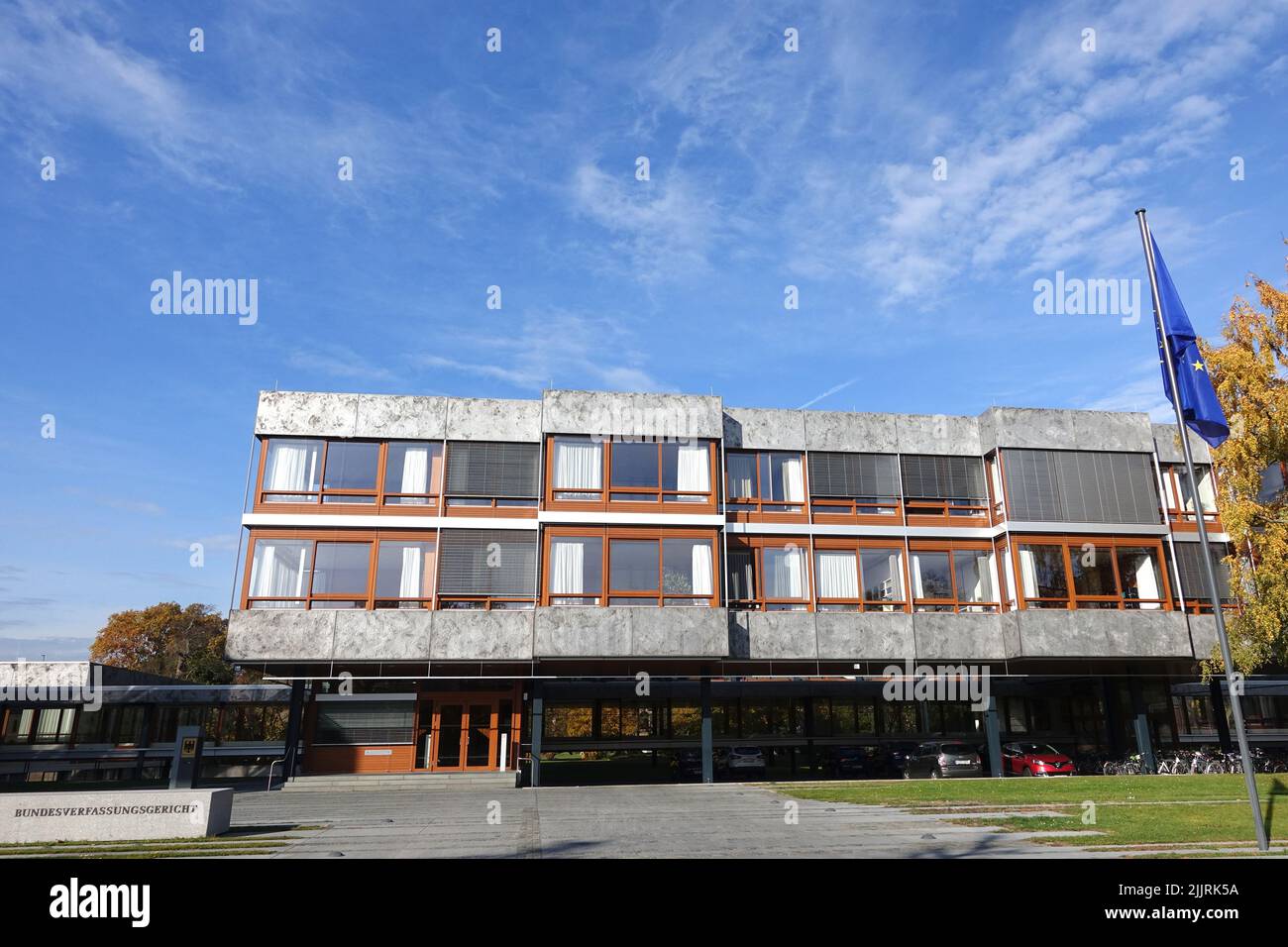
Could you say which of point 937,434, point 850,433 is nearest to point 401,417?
point 850,433

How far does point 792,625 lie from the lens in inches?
1000

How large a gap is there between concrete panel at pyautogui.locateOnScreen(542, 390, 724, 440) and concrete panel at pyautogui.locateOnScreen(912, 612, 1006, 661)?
8869mm

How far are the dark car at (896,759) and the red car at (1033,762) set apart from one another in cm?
316

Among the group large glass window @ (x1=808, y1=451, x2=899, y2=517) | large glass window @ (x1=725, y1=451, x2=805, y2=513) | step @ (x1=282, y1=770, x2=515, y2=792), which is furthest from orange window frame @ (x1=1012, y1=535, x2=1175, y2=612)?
step @ (x1=282, y1=770, x2=515, y2=792)

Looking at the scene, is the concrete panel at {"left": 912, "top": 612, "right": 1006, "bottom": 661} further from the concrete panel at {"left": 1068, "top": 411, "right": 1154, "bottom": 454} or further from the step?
the step

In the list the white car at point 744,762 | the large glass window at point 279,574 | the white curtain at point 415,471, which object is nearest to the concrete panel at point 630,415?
the white curtain at point 415,471

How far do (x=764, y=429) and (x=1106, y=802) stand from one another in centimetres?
1443

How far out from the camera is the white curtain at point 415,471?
25.8m

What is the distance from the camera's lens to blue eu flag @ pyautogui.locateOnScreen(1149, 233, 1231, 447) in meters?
14.0

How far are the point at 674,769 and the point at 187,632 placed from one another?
5846 cm

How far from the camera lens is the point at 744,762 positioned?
28.9 m

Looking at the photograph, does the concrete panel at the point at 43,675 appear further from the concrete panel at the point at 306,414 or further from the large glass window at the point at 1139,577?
the large glass window at the point at 1139,577
